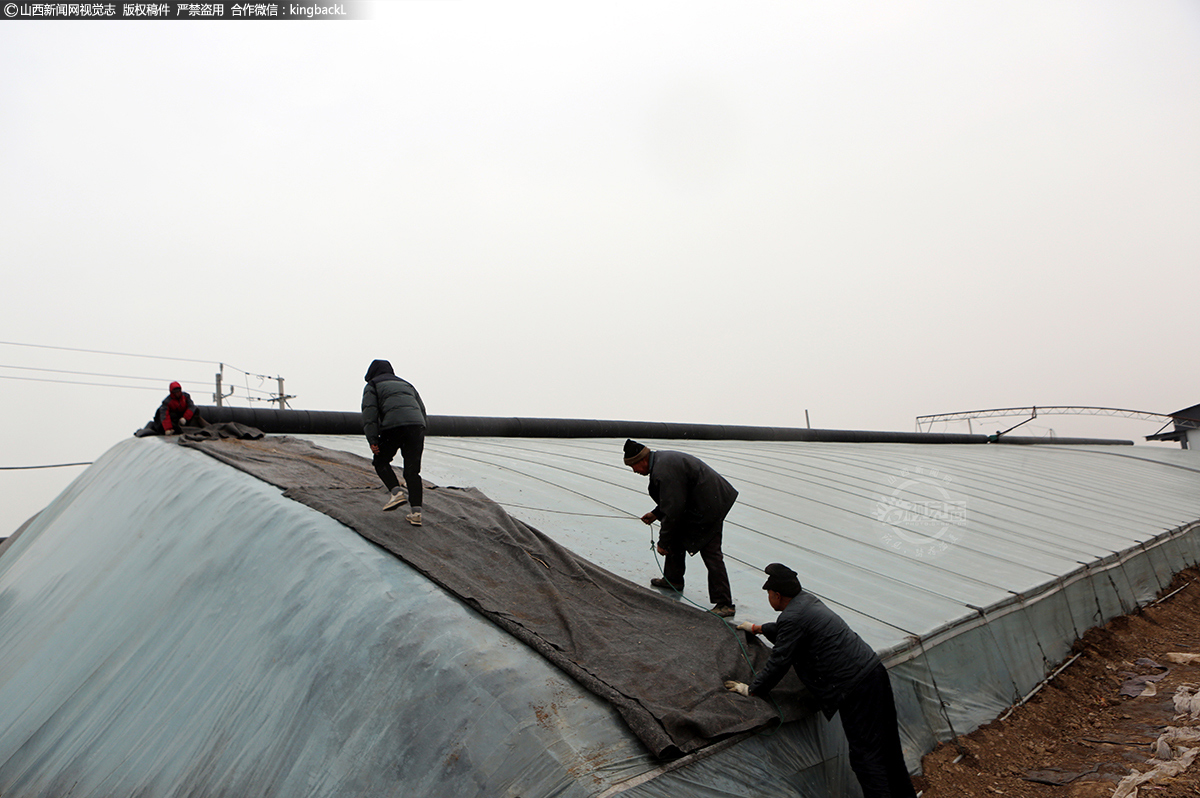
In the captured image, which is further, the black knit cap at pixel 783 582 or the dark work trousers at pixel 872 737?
the black knit cap at pixel 783 582

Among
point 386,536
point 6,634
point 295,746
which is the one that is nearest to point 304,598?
point 386,536

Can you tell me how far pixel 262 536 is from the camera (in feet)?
19.7

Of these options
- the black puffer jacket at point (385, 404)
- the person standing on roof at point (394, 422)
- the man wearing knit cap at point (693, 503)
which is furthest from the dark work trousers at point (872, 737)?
the black puffer jacket at point (385, 404)

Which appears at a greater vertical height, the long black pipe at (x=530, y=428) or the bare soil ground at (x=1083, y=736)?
the long black pipe at (x=530, y=428)

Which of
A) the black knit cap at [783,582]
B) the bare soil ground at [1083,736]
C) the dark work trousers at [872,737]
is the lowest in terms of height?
the bare soil ground at [1083,736]

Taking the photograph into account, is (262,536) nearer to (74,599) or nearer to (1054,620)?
(74,599)

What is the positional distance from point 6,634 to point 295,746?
19.5 ft

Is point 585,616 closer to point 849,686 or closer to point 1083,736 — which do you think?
point 849,686

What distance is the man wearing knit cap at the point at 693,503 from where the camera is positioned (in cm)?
554

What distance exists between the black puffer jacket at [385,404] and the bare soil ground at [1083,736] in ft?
15.5

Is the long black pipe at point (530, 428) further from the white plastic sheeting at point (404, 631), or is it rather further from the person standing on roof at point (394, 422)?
the person standing on roof at point (394, 422)

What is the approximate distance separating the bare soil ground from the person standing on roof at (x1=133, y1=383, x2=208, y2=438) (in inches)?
390

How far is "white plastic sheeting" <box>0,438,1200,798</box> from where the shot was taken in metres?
3.95

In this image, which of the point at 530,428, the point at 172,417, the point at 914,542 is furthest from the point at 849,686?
the point at 530,428
